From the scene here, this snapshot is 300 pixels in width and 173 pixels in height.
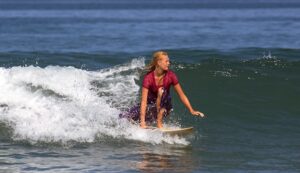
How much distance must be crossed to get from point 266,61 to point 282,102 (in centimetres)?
365

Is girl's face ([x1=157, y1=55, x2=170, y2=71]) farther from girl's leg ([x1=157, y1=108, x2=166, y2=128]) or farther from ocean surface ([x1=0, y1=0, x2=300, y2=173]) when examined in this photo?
ocean surface ([x1=0, y1=0, x2=300, y2=173])

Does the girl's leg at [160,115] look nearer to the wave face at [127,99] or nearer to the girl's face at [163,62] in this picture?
the wave face at [127,99]

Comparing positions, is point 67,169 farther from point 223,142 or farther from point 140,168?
point 223,142

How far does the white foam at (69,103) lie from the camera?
12219 millimetres

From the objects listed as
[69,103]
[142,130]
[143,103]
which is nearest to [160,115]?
[142,130]

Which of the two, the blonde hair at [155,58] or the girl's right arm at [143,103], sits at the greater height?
the blonde hair at [155,58]

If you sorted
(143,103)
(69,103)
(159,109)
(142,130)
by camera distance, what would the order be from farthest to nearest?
(69,103) → (142,130) → (159,109) → (143,103)

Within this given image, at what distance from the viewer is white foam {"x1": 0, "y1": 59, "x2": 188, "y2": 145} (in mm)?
12219

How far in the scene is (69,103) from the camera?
14.3m

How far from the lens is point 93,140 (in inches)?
478

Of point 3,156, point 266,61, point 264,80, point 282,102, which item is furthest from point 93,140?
point 266,61

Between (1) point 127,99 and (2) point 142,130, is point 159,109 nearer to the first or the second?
(2) point 142,130

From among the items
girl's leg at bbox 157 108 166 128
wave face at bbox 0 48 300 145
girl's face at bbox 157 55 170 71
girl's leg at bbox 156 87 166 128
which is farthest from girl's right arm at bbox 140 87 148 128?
wave face at bbox 0 48 300 145

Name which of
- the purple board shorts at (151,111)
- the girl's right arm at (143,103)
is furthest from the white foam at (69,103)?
the girl's right arm at (143,103)
